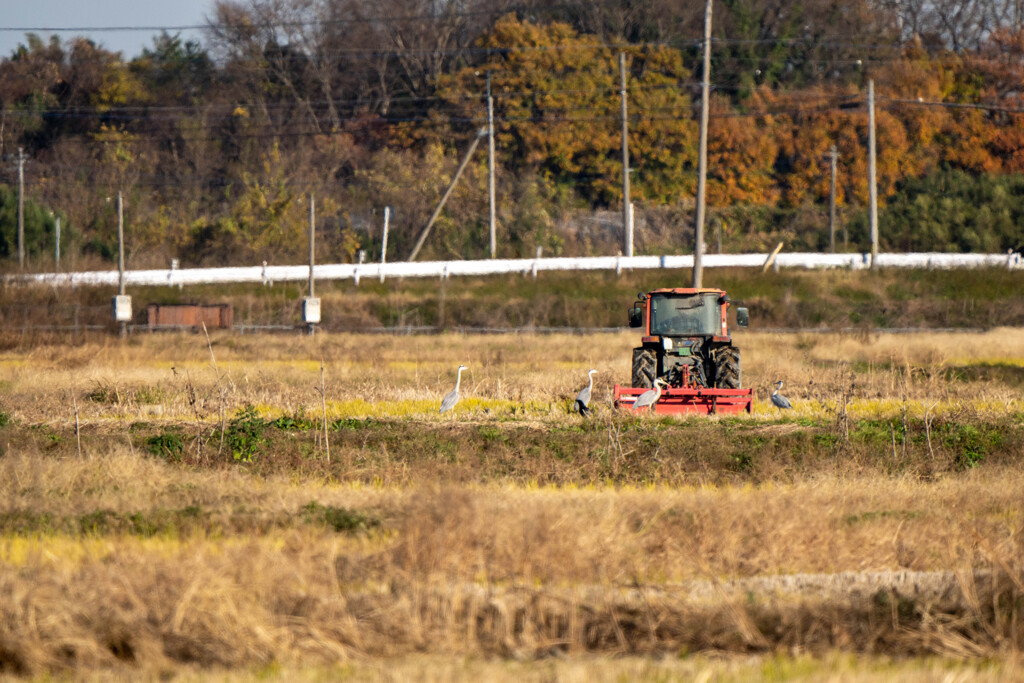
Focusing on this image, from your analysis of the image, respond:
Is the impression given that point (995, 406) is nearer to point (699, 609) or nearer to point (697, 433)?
point (697, 433)

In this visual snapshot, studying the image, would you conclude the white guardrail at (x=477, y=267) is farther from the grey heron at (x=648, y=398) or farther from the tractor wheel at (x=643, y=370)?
the grey heron at (x=648, y=398)

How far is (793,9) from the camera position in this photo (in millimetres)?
72875

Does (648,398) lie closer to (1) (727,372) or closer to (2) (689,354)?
(1) (727,372)

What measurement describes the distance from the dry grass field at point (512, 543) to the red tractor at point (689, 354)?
107 centimetres

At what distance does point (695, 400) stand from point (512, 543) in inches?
375

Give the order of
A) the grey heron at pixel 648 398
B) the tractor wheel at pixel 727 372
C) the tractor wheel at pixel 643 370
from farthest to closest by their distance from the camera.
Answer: the tractor wheel at pixel 727 372 → the tractor wheel at pixel 643 370 → the grey heron at pixel 648 398

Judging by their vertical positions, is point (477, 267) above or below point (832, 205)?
below

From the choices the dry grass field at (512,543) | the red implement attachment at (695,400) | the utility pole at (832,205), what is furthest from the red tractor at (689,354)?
the utility pole at (832,205)

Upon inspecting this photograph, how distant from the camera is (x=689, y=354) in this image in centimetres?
1944

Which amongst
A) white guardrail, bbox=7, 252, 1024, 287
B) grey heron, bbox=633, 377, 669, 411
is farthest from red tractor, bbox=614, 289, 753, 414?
white guardrail, bbox=7, 252, 1024, 287

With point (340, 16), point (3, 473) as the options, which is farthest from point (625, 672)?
point (340, 16)

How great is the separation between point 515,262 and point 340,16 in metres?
33.1

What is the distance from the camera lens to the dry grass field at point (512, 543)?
7.43 m

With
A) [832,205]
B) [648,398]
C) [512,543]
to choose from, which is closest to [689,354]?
[648,398]
